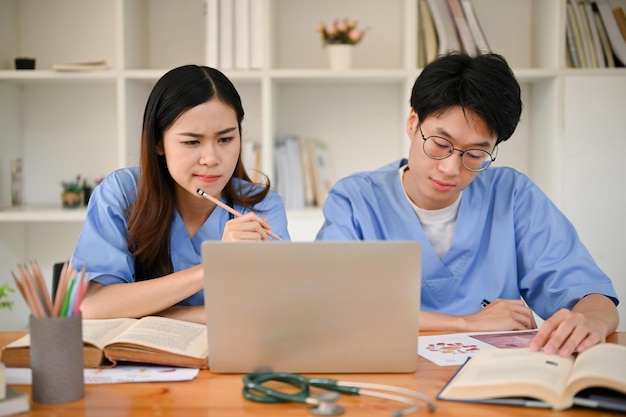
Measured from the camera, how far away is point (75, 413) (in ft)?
3.36

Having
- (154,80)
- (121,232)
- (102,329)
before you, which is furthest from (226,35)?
(102,329)

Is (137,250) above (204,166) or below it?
below

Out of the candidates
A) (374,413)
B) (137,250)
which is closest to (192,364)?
(374,413)

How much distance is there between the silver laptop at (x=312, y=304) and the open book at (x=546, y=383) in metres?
0.12

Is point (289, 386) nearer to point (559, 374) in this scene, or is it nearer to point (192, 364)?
point (192, 364)

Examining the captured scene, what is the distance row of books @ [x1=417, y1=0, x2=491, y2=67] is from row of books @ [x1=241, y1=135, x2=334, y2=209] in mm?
554

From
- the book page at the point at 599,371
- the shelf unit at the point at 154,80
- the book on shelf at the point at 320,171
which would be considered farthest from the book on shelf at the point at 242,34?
the book page at the point at 599,371

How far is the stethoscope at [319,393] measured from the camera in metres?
1.01

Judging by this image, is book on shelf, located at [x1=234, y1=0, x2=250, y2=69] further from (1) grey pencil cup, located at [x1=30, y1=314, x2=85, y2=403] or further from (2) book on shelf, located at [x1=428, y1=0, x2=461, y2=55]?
(1) grey pencil cup, located at [x1=30, y1=314, x2=85, y2=403]

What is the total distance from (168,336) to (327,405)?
0.41m

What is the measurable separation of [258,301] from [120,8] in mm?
1966

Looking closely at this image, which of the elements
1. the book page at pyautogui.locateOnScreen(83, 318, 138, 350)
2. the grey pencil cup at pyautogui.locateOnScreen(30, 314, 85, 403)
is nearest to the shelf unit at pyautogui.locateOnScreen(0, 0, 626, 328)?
the book page at pyautogui.locateOnScreen(83, 318, 138, 350)

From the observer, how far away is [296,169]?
2865 mm

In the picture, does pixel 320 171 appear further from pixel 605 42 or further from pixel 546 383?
pixel 546 383
